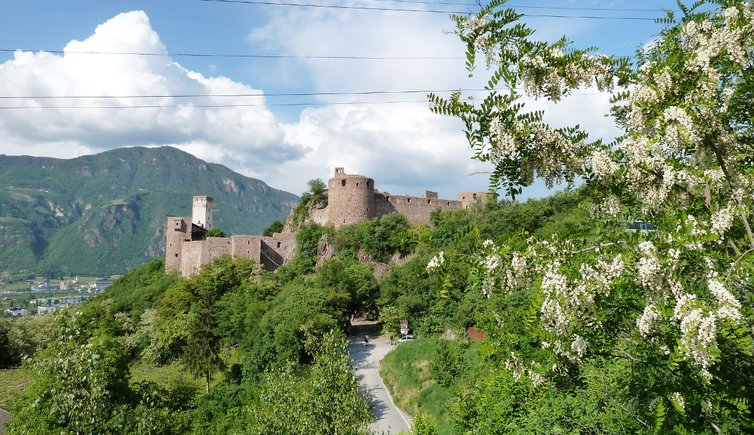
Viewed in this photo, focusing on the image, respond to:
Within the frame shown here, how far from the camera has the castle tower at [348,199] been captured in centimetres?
4362

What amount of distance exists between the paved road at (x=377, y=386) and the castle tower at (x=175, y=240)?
82.7 feet

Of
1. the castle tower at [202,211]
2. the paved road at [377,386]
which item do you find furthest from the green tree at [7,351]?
the paved road at [377,386]

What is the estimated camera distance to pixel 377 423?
20.0 metres

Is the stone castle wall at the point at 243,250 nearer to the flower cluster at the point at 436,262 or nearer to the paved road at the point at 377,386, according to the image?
the paved road at the point at 377,386

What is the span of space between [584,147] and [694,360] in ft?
5.42

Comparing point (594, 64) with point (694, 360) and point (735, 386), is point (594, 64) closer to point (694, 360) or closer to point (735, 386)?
point (694, 360)

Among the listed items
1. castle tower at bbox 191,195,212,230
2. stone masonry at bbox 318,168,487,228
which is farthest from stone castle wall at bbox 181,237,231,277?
castle tower at bbox 191,195,212,230

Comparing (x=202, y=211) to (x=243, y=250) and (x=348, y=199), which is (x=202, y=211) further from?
(x=348, y=199)

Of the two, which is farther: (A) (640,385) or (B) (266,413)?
(B) (266,413)

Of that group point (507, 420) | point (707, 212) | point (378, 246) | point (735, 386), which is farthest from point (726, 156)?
point (378, 246)

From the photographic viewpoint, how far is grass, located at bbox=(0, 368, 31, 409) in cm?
3334

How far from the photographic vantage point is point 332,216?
44.0 metres

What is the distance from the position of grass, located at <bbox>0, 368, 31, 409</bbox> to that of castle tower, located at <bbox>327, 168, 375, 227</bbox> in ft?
77.0

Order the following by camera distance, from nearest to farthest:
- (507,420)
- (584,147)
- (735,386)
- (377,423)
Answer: (735,386) → (584,147) → (507,420) → (377,423)
